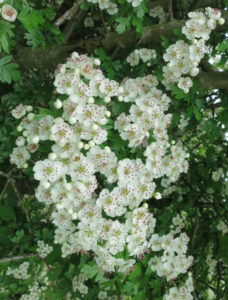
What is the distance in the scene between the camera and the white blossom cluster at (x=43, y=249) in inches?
117

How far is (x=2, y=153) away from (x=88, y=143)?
1.08m

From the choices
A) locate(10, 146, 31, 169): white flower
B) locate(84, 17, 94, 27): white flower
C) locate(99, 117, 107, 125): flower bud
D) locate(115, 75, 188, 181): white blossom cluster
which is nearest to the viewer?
locate(99, 117, 107, 125): flower bud

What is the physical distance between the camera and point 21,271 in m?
3.22

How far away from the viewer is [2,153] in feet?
8.59

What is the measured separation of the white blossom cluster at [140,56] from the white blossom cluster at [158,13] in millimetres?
626

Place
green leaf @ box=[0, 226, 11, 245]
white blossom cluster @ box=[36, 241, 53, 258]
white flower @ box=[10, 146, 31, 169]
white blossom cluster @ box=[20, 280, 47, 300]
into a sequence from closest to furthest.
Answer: white flower @ box=[10, 146, 31, 169] < white blossom cluster @ box=[36, 241, 53, 258] < green leaf @ box=[0, 226, 11, 245] < white blossom cluster @ box=[20, 280, 47, 300]

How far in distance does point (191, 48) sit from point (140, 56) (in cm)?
50

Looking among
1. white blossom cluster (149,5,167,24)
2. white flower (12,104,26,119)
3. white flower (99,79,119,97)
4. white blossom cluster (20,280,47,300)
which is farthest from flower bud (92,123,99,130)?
→ white blossom cluster (20,280,47,300)

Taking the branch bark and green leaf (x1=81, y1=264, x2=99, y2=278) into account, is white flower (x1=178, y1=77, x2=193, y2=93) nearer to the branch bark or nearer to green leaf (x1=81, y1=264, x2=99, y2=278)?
the branch bark

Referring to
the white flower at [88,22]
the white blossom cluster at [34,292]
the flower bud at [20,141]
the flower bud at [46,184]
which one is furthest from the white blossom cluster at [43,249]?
the white flower at [88,22]

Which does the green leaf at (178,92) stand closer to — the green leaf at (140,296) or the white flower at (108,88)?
the white flower at (108,88)

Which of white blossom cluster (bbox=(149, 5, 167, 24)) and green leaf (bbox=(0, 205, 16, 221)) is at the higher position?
white blossom cluster (bbox=(149, 5, 167, 24))

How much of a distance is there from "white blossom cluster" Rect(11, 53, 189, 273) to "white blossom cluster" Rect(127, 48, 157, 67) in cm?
42

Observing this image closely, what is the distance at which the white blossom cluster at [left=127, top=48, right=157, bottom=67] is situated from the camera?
2539 millimetres
